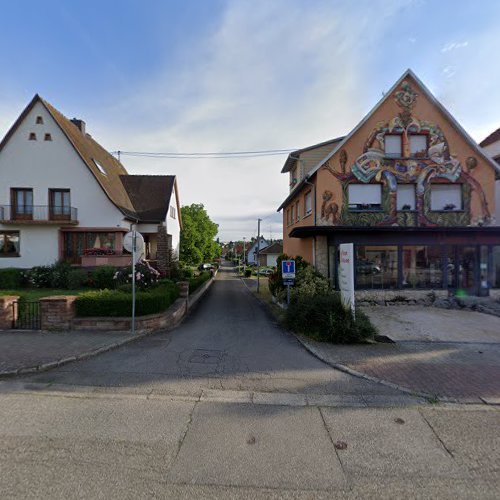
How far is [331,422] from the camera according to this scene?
3682 mm

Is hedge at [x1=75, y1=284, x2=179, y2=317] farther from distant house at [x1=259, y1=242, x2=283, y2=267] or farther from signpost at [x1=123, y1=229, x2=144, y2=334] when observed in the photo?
distant house at [x1=259, y1=242, x2=283, y2=267]

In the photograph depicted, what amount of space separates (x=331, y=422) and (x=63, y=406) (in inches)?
145

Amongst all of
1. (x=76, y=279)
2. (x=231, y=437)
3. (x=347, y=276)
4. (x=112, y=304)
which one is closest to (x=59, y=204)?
(x=76, y=279)

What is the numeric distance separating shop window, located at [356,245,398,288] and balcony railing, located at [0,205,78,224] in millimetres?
16640

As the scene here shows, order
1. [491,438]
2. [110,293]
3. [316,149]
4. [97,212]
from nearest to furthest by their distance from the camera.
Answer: [491,438], [110,293], [316,149], [97,212]

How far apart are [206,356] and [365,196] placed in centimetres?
1055

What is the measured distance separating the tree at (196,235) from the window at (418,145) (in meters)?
27.0

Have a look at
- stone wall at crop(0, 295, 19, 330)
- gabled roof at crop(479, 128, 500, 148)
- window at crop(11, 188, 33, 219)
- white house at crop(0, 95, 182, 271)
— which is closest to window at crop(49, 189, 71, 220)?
white house at crop(0, 95, 182, 271)

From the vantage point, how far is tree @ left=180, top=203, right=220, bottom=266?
35.5m

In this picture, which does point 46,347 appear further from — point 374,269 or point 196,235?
point 196,235

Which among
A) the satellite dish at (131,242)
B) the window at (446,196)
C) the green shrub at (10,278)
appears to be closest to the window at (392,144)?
the window at (446,196)

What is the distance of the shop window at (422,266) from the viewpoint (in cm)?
1252

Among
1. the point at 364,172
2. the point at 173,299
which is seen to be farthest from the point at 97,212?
the point at 364,172

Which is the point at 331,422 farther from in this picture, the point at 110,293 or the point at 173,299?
the point at 173,299
